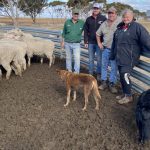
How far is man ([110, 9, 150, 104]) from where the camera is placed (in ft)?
23.5

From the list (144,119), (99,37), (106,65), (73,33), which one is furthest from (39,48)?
(144,119)

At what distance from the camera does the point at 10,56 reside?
10.3 metres

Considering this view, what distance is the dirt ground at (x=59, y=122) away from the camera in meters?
5.71

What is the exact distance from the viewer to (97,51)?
952 centimetres

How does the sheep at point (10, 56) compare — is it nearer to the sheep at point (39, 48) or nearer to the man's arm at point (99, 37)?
the sheep at point (39, 48)

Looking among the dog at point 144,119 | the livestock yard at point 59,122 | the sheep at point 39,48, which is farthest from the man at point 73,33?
the dog at point 144,119

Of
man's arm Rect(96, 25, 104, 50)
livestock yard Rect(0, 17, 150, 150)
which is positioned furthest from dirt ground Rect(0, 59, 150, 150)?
man's arm Rect(96, 25, 104, 50)

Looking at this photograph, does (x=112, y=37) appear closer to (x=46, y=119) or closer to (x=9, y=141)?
(x=46, y=119)

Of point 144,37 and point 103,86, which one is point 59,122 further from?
point 103,86

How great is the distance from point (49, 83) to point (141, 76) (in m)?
2.82

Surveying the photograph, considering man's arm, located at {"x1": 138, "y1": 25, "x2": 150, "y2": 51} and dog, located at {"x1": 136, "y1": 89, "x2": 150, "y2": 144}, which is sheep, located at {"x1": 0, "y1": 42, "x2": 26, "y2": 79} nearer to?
man's arm, located at {"x1": 138, "y1": 25, "x2": 150, "y2": 51}

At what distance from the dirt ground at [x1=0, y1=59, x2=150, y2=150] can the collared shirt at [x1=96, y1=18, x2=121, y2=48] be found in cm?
127

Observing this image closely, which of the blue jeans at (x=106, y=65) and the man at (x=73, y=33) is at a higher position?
the man at (x=73, y=33)

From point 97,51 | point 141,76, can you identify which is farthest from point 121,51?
point 97,51
